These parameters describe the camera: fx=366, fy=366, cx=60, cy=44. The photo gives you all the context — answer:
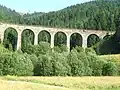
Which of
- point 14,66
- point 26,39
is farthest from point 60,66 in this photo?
point 26,39

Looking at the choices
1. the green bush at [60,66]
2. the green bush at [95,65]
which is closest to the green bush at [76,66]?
the green bush at [60,66]

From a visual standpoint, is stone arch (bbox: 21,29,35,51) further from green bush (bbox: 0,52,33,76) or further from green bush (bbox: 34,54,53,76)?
green bush (bbox: 0,52,33,76)

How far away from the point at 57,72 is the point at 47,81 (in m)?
13.7

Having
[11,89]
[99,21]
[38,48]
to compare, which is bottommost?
[11,89]

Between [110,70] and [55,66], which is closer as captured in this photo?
[55,66]

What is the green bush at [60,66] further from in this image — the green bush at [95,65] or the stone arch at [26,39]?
the stone arch at [26,39]

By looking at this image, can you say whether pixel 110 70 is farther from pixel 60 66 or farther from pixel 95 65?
pixel 60 66

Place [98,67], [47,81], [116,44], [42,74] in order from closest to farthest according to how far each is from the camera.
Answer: [47,81] < [42,74] < [98,67] < [116,44]

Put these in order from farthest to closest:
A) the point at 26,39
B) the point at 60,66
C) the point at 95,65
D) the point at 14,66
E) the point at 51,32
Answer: the point at 26,39
the point at 51,32
the point at 95,65
the point at 60,66
the point at 14,66

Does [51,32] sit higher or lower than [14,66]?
higher

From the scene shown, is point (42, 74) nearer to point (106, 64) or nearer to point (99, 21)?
point (106, 64)

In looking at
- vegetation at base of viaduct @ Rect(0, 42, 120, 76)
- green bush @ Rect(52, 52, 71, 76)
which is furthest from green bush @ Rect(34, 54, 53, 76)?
green bush @ Rect(52, 52, 71, 76)

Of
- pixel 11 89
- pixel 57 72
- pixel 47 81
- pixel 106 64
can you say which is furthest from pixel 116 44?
pixel 11 89

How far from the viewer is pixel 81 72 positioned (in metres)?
52.8
